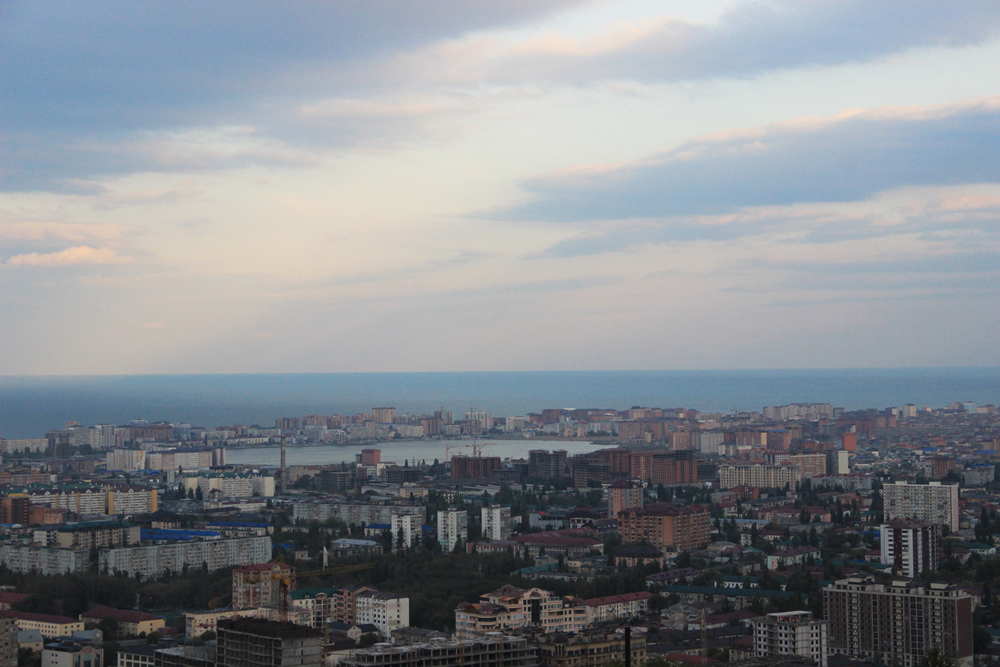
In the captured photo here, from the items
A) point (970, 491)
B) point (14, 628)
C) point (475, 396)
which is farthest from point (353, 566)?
point (475, 396)

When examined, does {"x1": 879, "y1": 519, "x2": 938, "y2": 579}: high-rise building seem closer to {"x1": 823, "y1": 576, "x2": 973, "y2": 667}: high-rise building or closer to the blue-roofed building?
{"x1": 823, "y1": 576, "x2": 973, "y2": 667}: high-rise building

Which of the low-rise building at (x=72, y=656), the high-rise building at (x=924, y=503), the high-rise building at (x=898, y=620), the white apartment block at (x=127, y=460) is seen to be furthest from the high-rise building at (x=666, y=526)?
the white apartment block at (x=127, y=460)

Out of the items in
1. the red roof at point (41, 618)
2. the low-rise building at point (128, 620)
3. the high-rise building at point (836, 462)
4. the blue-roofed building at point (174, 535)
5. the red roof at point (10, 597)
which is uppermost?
the high-rise building at point (836, 462)

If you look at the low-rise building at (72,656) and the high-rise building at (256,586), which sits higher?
the high-rise building at (256,586)

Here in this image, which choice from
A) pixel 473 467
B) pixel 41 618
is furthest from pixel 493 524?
pixel 473 467

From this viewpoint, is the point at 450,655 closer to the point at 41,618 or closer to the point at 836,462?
the point at 41,618

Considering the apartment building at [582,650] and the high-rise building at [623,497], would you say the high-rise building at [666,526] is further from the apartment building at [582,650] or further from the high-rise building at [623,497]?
the apartment building at [582,650]

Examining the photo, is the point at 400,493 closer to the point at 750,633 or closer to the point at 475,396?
the point at 750,633
